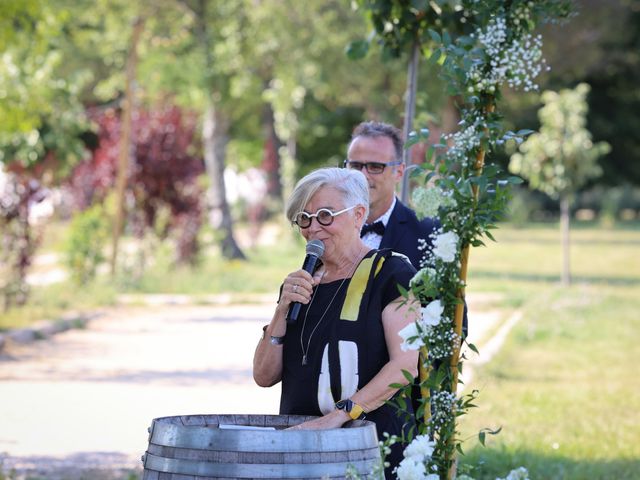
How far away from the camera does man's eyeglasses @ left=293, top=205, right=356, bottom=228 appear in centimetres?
443

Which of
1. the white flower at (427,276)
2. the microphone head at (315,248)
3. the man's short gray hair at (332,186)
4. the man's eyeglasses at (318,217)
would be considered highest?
the man's short gray hair at (332,186)

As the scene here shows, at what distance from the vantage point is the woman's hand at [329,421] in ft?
13.7

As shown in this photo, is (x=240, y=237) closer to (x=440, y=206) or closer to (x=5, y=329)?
(x=5, y=329)

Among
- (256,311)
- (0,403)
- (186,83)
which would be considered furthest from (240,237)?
(0,403)

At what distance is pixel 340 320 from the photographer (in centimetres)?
443

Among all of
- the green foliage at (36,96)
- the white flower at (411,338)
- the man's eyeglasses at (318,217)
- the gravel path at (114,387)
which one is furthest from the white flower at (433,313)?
the green foliage at (36,96)

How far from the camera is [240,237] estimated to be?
5281cm

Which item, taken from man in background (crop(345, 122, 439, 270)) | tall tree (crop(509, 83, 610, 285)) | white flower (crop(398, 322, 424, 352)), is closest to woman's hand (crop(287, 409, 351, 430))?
Answer: white flower (crop(398, 322, 424, 352))

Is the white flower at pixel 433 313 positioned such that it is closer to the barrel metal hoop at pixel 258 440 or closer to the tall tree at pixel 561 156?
the barrel metal hoop at pixel 258 440

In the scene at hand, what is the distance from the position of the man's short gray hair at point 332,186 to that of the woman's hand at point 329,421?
68cm

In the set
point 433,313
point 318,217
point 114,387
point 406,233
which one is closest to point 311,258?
point 318,217

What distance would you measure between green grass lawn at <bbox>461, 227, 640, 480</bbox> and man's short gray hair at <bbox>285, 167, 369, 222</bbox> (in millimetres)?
834

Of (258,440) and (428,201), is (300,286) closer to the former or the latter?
(428,201)

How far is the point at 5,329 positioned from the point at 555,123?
19195 millimetres
